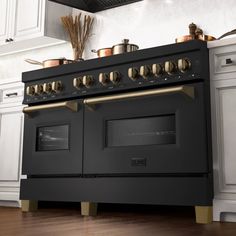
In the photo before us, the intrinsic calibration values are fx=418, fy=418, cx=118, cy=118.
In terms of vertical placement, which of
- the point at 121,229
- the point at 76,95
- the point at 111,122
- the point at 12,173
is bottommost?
the point at 121,229

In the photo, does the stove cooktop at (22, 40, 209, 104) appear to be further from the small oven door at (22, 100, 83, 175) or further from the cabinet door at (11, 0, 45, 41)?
the cabinet door at (11, 0, 45, 41)

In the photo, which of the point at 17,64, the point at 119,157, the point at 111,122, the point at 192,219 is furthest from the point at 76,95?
the point at 17,64

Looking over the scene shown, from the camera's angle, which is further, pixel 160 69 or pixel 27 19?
pixel 27 19

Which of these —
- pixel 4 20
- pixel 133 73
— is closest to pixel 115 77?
pixel 133 73

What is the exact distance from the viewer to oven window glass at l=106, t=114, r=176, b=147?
6.70ft

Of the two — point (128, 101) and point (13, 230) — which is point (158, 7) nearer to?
point (128, 101)

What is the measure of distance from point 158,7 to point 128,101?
3.64ft

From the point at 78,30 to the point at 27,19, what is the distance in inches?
17.5

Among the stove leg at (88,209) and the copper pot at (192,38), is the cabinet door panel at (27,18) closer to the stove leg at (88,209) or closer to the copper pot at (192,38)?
the copper pot at (192,38)

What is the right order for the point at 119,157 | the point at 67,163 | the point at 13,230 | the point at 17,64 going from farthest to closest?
the point at 17,64 < the point at 67,163 < the point at 119,157 < the point at 13,230

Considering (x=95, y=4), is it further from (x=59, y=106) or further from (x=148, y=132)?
(x=148, y=132)

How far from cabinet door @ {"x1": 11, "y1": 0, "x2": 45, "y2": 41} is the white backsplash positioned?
0.29 meters

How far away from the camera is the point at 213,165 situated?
1.95 meters

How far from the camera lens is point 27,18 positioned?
11.2ft
